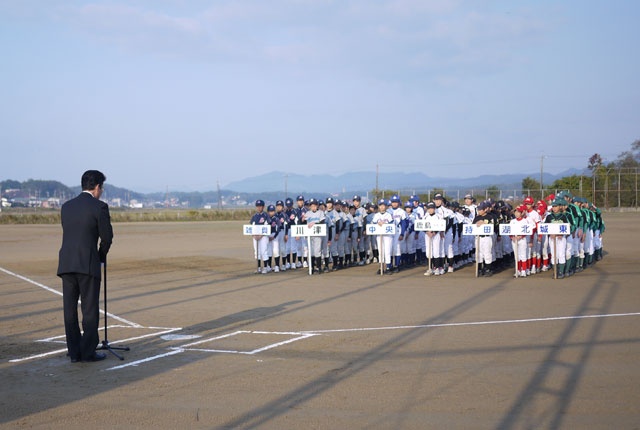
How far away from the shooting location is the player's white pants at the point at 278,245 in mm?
18031

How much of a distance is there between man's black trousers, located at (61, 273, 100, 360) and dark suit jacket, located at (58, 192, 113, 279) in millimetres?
139

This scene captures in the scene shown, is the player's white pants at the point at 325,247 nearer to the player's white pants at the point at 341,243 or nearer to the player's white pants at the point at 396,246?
the player's white pants at the point at 341,243

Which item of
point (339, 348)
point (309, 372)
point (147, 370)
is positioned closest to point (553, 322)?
point (339, 348)

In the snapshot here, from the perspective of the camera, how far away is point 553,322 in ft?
30.9

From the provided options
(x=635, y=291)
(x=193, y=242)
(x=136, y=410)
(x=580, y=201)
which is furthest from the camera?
(x=193, y=242)

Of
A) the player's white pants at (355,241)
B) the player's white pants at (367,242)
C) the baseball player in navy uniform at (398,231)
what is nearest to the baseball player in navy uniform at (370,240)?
the player's white pants at (367,242)

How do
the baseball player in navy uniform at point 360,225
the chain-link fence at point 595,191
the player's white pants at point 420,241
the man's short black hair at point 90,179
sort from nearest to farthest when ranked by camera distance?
the man's short black hair at point 90,179, the player's white pants at point 420,241, the baseball player in navy uniform at point 360,225, the chain-link fence at point 595,191

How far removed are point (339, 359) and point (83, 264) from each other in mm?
3395

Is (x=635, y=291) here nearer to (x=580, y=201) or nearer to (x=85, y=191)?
(x=580, y=201)

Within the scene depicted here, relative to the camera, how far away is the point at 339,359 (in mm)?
7316

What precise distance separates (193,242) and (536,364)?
25745 millimetres

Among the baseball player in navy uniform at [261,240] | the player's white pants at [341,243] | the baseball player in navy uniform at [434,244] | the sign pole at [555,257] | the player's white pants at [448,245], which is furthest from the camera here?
the player's white pants at [341,243]

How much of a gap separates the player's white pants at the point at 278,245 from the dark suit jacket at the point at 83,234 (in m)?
10.7

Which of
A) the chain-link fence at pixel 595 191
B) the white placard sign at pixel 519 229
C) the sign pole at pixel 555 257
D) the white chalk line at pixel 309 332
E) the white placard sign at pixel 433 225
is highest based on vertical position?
the chain-link fence at pixel 595 191
